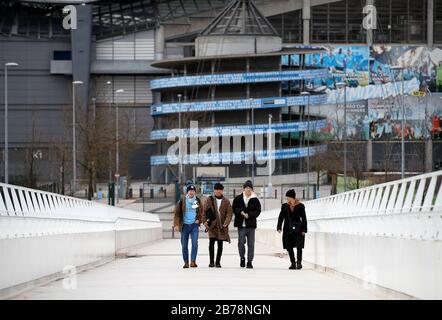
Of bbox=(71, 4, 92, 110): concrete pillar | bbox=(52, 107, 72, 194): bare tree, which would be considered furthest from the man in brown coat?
bbox=(71, 4, 92, 110): concrete pillar

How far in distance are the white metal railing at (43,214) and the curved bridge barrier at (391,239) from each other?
5854mm

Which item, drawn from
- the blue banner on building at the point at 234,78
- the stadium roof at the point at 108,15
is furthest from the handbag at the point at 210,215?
the stadium roof at the point at 108,15

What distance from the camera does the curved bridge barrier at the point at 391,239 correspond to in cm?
1602

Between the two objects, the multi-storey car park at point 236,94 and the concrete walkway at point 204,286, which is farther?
the multi-storey car park at point 236,94

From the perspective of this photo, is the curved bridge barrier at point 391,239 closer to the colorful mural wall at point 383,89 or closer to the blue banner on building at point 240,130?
the blue banner on building at point 240,130

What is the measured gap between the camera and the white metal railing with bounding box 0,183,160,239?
64.6 feet

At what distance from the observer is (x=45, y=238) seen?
22.2m

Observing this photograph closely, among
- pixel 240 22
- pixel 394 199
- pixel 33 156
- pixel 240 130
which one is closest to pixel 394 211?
pixel 394 199

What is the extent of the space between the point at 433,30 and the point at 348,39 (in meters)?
10.0

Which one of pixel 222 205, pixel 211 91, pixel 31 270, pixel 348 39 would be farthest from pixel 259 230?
pixel 348 39

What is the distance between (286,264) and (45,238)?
10.4 m

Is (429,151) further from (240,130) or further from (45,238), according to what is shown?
(45,238)

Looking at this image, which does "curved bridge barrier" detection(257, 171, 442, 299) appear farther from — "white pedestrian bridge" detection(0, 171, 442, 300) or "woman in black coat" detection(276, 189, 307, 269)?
"woman in black coat" detection(276, 189, 307, 269)

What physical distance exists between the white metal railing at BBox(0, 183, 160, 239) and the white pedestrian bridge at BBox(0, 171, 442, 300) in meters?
0.04
